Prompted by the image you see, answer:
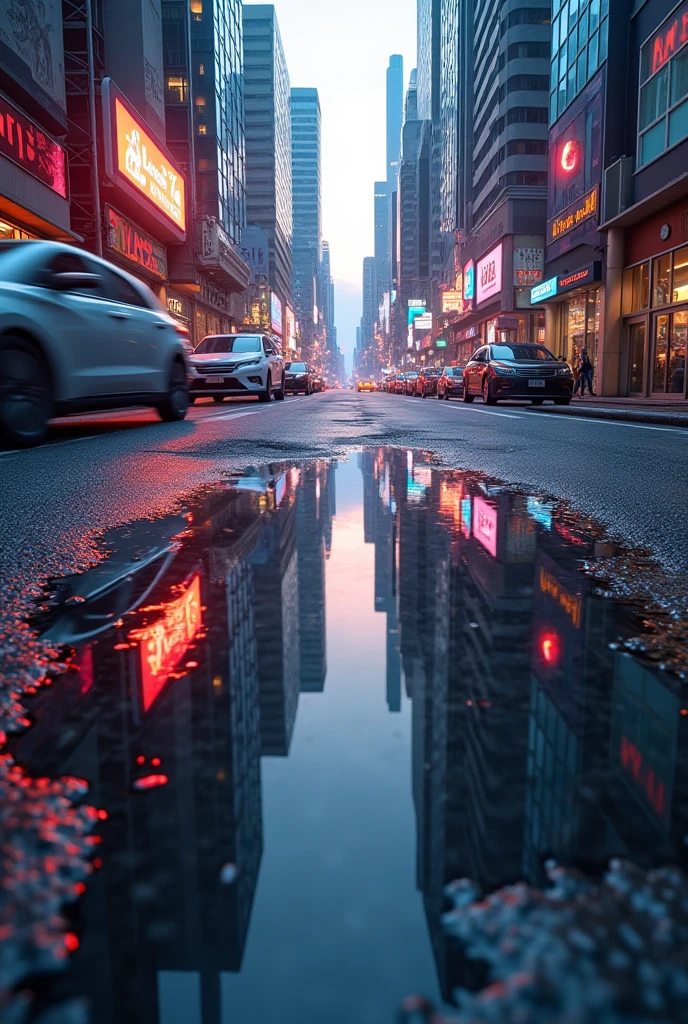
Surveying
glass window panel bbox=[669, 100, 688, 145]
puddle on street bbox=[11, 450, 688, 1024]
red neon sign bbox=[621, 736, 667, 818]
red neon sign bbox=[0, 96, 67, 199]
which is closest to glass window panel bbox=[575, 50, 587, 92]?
glass window panel bbox=[669, 100, 688, 145]

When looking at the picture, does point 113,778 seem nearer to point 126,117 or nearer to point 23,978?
point 23,978

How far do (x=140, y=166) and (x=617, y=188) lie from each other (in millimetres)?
18611

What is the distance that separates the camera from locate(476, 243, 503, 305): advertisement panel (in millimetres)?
56891

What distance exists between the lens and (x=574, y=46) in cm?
3456

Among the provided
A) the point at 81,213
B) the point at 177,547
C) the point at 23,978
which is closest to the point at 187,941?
the point at 23,978

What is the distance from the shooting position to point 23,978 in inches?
32.8

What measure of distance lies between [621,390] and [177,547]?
29.3 metres

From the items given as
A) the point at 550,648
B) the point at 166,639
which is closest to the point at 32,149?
the point at 166,639

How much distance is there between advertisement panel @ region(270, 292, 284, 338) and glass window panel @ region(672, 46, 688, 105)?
82.5 m

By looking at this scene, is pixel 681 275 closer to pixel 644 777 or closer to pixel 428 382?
pixel 428 382

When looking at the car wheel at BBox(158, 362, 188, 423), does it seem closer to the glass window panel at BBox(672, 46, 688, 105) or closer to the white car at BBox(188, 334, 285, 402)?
the white car at BBox(188, 334, 285, 402)

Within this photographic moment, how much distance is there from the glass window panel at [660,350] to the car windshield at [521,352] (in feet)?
20.8

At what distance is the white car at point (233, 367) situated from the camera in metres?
19.4

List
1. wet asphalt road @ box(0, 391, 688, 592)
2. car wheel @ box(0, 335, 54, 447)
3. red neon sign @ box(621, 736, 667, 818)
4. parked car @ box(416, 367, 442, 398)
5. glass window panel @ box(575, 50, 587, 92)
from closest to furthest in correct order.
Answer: red neon sign @ box(621, 736, 667, 818) < wet asphalt road @ box(0, 391, 688, 592) < car wheel @ box(0, 335, 54, 447) < glass window panel @ box(575, 50, 587, 92) < parked car @ box(416, 367, 442, 398)
